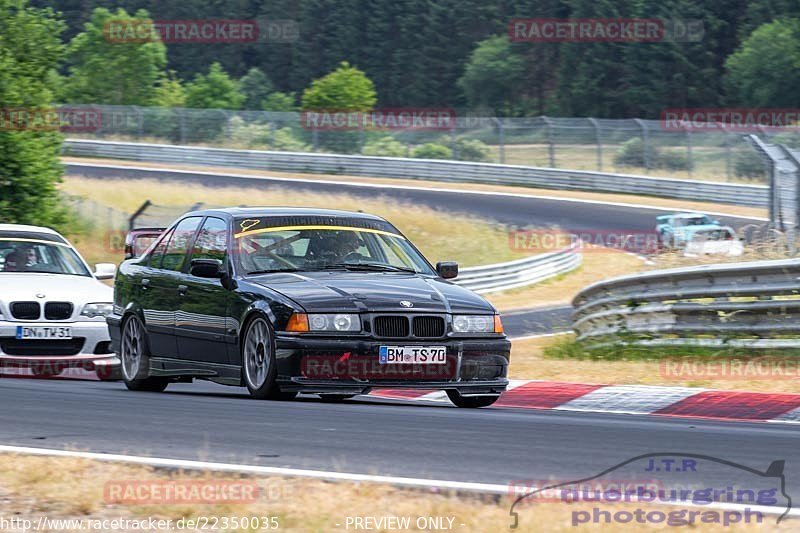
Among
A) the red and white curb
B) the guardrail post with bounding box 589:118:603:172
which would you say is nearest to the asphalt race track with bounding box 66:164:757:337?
the guardrail post with bounding box 589:118:603:172

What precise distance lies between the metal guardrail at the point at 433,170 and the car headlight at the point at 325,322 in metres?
33.0

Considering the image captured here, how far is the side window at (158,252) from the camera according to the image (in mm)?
11289

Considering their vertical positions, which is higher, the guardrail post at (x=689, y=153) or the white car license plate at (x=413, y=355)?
the white car license plate at (x=413, y=355)

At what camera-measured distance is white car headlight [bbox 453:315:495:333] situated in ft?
30.8

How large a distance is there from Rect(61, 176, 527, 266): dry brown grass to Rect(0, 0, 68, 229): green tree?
669cm

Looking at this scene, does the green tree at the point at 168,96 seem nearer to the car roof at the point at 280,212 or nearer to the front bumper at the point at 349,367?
the car roof at the point at 280,212

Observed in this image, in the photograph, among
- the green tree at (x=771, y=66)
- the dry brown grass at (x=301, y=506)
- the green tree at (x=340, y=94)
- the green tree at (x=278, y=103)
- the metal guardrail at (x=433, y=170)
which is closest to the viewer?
the dry brown grass at (x=301, y=506)

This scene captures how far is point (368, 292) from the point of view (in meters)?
9.34

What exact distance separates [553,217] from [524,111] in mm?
63728

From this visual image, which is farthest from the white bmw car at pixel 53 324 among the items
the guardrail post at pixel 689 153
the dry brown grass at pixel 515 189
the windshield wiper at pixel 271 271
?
the guardrail post at pixel 689 153

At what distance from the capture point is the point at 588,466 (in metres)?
6.01

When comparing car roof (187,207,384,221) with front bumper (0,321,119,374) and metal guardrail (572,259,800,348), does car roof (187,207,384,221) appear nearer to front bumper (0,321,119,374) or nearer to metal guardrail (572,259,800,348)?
front bumper (0,321,119,374)

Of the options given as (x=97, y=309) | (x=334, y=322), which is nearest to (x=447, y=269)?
(x=334, y=322)

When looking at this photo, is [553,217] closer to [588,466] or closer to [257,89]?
[588,466]
